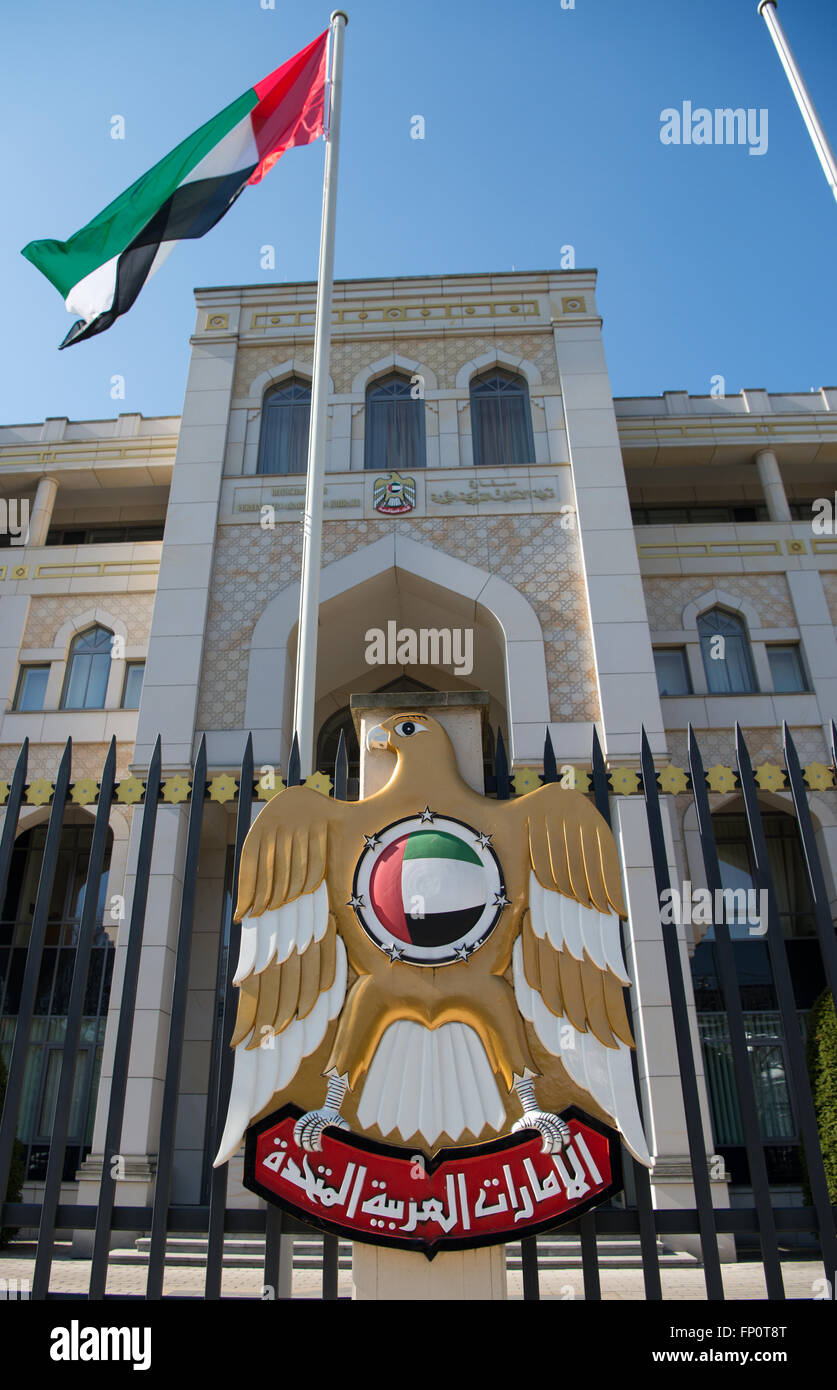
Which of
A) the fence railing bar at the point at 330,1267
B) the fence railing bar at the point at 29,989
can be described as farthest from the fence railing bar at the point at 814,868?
the fence railing bar at the point at 29,989

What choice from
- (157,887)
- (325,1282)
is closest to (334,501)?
(157,887)

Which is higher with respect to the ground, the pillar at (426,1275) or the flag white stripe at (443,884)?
the flag white stripe at (443,884)

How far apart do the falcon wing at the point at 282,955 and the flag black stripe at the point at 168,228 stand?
18.7 ft

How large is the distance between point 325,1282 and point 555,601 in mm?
9539

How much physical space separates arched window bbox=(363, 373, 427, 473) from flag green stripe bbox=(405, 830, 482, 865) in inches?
398

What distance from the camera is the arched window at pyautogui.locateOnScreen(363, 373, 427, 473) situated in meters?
13.5

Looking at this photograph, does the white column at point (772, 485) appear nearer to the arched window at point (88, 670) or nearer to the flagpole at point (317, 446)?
the flagpole at point (317, 446)

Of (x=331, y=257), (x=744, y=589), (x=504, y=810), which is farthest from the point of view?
(x=744, y=589)

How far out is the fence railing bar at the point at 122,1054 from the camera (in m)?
3.52

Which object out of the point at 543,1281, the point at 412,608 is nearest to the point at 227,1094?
the point at 543,1281

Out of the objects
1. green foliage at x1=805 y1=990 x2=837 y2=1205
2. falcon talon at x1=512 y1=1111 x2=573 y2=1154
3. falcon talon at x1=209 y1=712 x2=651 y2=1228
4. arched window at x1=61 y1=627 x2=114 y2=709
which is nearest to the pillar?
falcon talon at x1=209 y1=712 x2=651 y2=1228

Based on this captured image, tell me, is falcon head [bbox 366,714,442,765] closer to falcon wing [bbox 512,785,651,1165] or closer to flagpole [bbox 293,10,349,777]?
falcon wing [bbox 512,785,651,1165]

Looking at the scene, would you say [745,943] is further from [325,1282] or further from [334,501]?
[325,1282]
